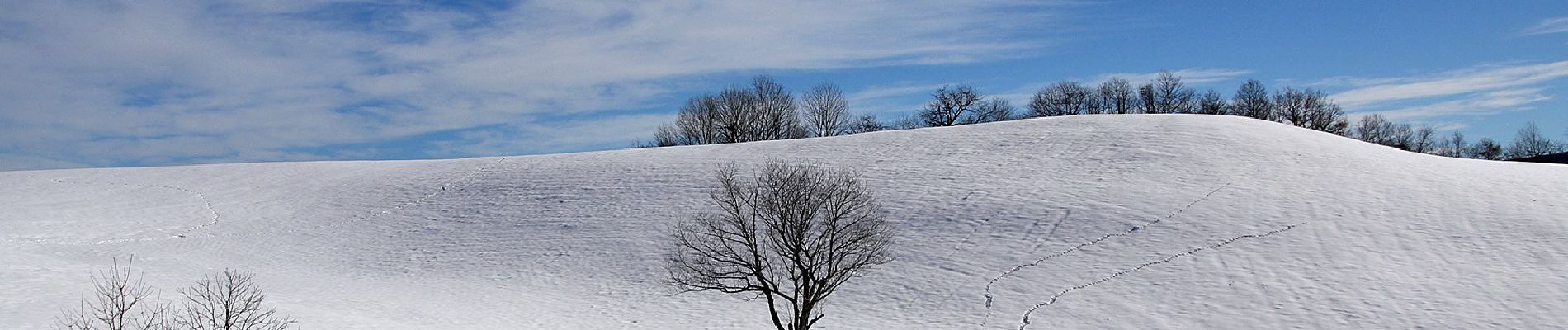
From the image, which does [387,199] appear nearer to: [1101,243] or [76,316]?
[76,316]

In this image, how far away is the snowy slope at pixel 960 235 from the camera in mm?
21312

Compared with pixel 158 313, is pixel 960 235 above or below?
above

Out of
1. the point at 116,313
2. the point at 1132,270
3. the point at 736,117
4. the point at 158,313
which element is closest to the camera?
the point at 116,313

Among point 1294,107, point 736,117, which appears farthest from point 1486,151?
point 736,117

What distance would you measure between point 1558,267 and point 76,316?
1182 inches

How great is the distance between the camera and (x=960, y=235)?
1073 inches

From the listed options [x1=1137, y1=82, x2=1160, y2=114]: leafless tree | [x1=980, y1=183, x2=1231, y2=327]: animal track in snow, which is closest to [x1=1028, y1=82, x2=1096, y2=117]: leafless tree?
[x1=1137, y1=82, x2=1160, y2=114]: leafless tree

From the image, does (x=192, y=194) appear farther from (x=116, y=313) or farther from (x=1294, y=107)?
→ (x=1294, y=107)

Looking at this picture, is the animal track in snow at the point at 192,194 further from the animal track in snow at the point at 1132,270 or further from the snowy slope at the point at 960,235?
the animal track in snow at the point at 1132,270

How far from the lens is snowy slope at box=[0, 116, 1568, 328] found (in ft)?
69.9

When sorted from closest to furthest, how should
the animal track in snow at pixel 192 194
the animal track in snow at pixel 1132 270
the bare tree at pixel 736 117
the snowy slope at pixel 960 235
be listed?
the snowy slope at pixel 960 235, the animal track in snow at pixel 1132 270, the animal track in snow at pixel 192 194, the bare tree at pixel 736 117

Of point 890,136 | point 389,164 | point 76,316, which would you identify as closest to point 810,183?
point 76,316

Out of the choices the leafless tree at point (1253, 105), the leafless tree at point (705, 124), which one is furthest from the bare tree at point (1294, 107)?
the leafless tree at point (705, 124)

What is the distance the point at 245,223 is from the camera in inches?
1393
